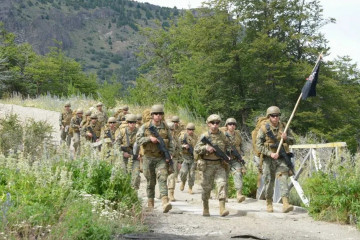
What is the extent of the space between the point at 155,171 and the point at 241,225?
7.26ft

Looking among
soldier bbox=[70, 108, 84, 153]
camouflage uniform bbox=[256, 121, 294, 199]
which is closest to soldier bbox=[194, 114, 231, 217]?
camouflage uniform bbox=[256, 121, 294, 199]

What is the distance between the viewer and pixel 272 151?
11.3 meters

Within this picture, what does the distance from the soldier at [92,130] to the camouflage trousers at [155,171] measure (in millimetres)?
7305

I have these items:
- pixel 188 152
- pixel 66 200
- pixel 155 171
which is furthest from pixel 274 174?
pixel 66 200

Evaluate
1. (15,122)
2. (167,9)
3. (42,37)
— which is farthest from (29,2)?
(15,122)

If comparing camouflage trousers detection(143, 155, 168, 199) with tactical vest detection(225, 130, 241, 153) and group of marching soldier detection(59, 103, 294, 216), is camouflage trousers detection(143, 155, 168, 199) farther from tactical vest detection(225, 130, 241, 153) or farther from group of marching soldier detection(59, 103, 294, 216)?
tactical vest detection(225, 130, 241, 153)

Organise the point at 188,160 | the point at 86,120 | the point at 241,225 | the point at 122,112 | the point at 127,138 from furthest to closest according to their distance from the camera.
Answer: the point at 122,112
the point at 86,120
the point at 188,160
the point at 127,138
the point at 241,225

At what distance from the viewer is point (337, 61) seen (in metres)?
49.1

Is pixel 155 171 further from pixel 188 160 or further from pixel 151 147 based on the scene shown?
pixel 188 160

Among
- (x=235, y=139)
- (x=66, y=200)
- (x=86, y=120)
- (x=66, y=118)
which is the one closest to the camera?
(x=66, y=200)

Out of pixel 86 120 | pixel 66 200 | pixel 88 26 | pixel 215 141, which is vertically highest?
pixel 88 26

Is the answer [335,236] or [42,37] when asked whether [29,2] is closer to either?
[42,37]

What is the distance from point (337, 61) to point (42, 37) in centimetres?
11186

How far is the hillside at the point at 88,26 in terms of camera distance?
139 metres
